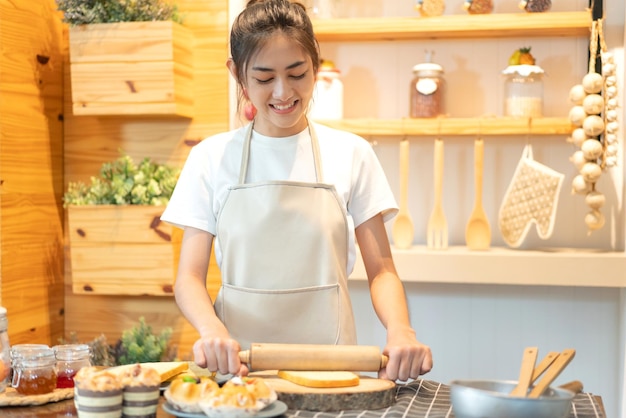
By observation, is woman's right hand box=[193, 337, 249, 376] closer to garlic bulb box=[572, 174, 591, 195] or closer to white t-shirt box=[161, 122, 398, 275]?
white t-shirt box=[161, 122, 398, 275]

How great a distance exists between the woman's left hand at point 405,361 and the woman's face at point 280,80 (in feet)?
1.65

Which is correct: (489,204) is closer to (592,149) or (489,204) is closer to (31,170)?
(592,149)

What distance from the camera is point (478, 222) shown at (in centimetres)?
290

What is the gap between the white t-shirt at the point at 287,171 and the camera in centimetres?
179

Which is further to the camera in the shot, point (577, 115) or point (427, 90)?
point (427, 90)

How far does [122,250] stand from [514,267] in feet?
4.15

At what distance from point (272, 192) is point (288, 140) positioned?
0.14 meters

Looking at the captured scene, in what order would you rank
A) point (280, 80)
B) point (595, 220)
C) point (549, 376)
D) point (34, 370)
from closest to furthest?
point (549, 376), point (34, 370), point (280, 80), point (595, 220)

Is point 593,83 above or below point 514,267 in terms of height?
above

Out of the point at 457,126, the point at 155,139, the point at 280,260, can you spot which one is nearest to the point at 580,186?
the point at 457,126

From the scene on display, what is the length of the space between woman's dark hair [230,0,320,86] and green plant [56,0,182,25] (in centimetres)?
116

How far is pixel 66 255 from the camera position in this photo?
10.4 ft

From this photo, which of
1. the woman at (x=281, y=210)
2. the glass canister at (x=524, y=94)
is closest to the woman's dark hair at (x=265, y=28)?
the woman at (x=281, y=210)

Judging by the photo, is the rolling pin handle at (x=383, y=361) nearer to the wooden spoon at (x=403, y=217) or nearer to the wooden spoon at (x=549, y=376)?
the wooden spoon at (x=549, y=376)
